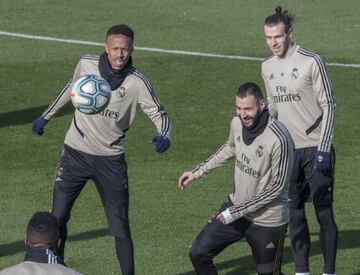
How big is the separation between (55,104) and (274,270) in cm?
300

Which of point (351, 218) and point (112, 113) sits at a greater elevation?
point (112, 113)

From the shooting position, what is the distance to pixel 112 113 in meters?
12.4

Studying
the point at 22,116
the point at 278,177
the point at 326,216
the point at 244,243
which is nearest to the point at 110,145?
the point at 278,177

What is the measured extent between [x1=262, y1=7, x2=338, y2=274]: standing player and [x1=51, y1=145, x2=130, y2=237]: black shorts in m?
1.78

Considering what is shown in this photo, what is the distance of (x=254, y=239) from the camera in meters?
11.6

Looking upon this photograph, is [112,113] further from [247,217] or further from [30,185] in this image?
[30,185]

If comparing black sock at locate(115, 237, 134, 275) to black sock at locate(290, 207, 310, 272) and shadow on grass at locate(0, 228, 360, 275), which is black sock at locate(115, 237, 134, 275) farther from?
black sock at locate(290, 207, 310, 272)

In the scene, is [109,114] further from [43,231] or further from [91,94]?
[43,231]

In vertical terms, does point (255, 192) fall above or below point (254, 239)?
above

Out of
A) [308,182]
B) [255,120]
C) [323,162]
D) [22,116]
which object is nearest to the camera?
[255,120]

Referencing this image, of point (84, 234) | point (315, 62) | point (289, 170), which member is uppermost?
point (315, 62)

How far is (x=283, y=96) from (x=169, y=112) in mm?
7397

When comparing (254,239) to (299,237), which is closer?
(254,239)

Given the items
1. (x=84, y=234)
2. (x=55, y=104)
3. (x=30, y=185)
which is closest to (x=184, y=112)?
(x=30, y=185)
